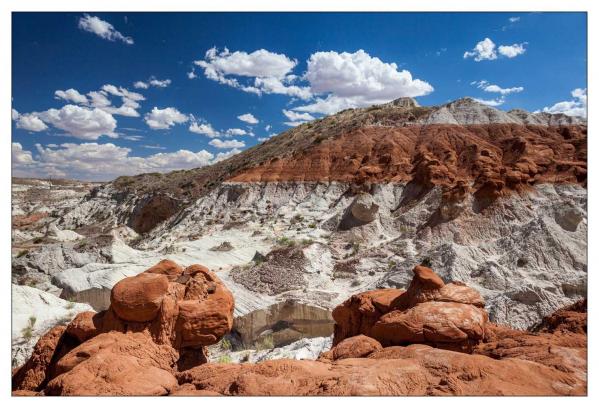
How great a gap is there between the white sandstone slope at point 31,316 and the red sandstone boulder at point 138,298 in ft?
12.0

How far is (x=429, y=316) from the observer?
22.3 feet

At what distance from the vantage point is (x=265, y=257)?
20328 millimetres

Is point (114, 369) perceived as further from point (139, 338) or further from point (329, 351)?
point (329, 351)

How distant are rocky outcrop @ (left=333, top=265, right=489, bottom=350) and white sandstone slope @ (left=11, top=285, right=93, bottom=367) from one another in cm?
731

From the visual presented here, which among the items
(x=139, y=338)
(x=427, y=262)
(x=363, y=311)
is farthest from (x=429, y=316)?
(x=427, y=262)

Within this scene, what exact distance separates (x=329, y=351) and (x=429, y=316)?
1.81m

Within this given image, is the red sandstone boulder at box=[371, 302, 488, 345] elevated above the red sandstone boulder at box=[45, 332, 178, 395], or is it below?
above

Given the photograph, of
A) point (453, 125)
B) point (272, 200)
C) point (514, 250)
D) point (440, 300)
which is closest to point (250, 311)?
point (440, 300)

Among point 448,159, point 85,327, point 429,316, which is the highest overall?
point 448,159

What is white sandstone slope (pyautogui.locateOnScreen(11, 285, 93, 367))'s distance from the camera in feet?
28.5

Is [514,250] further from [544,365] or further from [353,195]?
[353,195]

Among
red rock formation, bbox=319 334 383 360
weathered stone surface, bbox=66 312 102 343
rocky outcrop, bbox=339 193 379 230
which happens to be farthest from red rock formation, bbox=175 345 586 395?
rocky outcrop, bbox=339 193 379 230

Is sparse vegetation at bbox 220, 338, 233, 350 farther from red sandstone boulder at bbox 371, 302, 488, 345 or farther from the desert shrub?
red sandstone boulder at bbox 371, 302, 488, 345

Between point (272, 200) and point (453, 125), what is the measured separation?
18.8m
